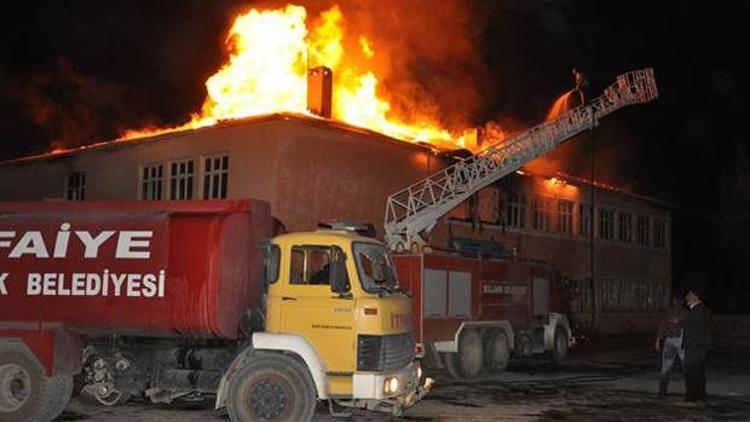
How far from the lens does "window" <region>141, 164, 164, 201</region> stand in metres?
24.2

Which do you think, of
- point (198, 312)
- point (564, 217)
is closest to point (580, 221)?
point (564, 217)

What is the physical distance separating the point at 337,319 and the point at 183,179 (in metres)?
15.6

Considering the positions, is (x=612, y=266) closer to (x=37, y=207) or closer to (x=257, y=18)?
(x=257, y=18)

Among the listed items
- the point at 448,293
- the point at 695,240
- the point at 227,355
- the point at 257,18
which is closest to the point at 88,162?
the point at 257,18

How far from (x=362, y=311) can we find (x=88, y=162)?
1978 centimetres

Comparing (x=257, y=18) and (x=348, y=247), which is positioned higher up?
(x=257, y=18)

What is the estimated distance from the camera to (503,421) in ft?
33.8

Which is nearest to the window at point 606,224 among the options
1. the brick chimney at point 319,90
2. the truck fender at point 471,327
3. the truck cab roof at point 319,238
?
the brick chimney at point 319,90

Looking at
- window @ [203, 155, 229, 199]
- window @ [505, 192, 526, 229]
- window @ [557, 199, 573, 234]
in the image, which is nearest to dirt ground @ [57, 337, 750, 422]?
window @ [203, 155, 229, 199]

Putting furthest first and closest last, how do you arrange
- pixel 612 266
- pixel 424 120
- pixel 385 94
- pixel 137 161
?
pixel 612 266
pixel 424 120
pixel 385 94
pixel 137 161

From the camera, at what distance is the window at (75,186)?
26.4m

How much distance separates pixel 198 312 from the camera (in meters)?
9.12

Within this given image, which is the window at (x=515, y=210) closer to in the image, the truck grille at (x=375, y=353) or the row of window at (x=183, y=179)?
the row of window at (x=183, y=179)

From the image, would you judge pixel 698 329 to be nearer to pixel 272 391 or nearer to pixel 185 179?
pixel 272 391
